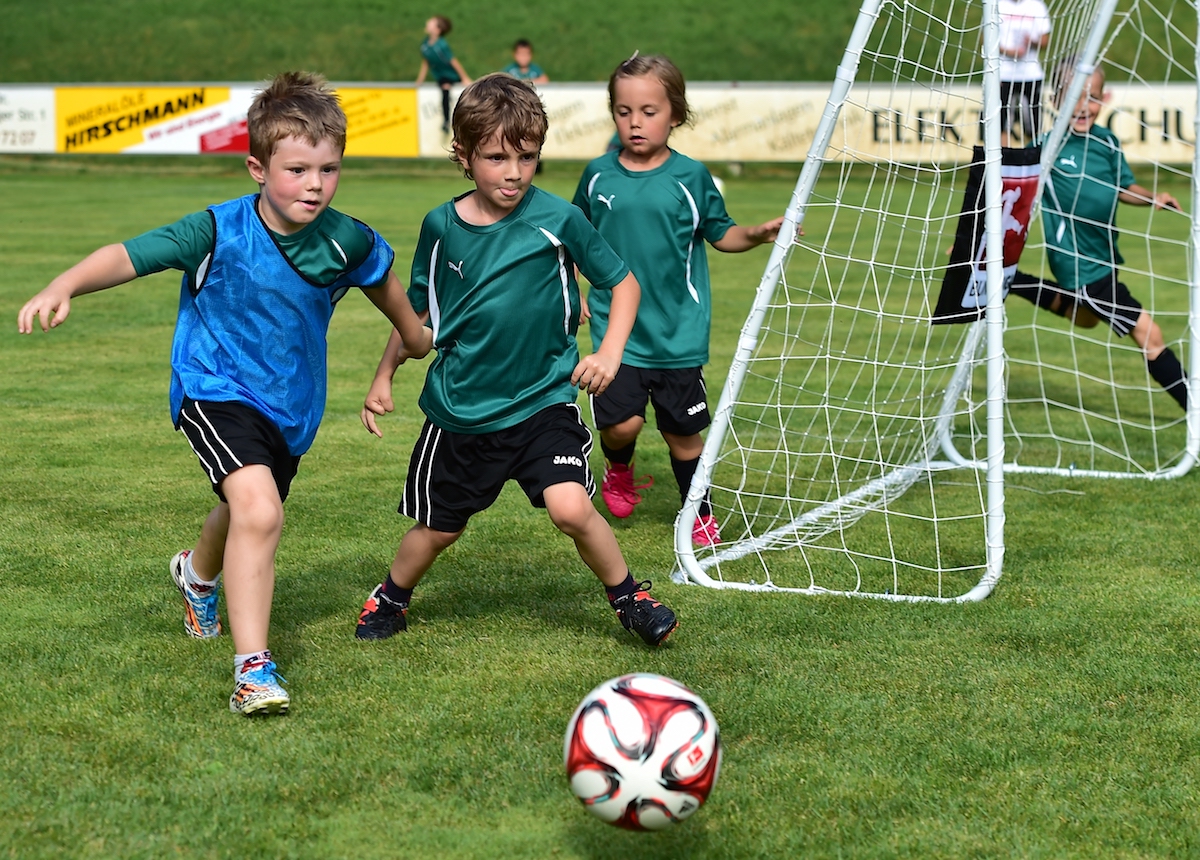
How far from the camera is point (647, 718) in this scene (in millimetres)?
2711

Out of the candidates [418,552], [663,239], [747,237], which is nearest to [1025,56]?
[747,237]

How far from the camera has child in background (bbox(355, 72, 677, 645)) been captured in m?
3.70

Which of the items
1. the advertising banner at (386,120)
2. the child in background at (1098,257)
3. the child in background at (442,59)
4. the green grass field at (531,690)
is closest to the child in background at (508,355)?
the green grass field at (531,690)

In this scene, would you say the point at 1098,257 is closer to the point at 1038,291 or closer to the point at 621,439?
the point at 1038,291

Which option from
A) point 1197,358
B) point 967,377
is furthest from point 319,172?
point 1197,358

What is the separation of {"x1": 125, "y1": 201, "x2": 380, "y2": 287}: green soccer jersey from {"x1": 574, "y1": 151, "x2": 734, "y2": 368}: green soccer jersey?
5.38 feet

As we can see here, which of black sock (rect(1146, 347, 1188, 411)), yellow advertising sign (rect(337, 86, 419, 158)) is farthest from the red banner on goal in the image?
yellow advertising sign (rect(337, 86, 419, 158))

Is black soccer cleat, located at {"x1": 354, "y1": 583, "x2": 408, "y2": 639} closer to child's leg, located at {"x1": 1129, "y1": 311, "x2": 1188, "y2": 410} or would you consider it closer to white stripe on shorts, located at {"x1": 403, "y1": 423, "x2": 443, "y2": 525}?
white stripe on shorts, located at {"x1": 403, "y1": 423, "x2": 443, "y2": 525}

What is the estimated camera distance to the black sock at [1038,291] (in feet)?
22.1

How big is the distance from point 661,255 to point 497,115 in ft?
5.16

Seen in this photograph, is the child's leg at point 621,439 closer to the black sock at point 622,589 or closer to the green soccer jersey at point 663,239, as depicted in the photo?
the green soccer jersey at point 663,239

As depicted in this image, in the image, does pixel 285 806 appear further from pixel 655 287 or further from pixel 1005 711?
pixel 655 287

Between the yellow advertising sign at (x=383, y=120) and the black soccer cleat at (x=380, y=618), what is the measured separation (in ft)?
62.6

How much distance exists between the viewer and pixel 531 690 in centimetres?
350
